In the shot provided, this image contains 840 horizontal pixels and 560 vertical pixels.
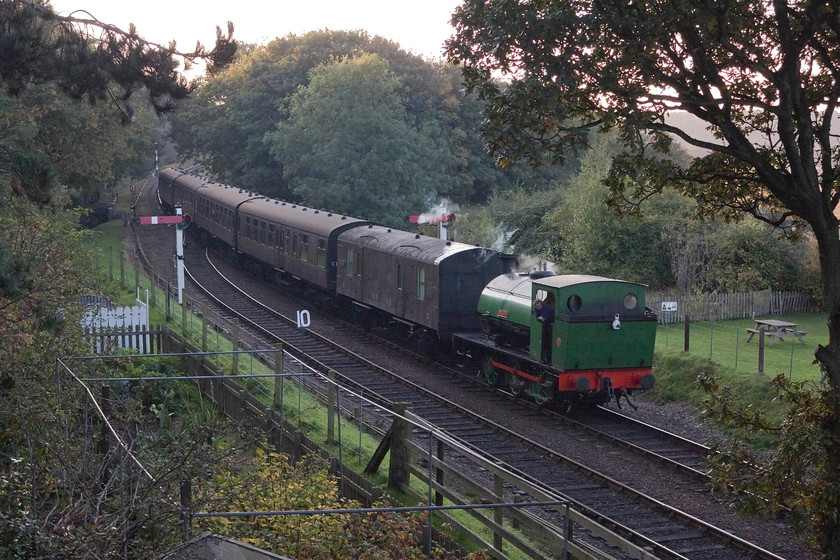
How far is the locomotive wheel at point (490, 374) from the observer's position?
18234 millimetres

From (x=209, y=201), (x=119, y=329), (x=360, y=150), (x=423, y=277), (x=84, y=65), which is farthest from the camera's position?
(x=209, y=201)

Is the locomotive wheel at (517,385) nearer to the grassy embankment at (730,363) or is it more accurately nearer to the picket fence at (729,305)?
the grassy embankment at (730,363)

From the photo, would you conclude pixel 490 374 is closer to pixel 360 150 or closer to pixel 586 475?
pixel 586 475

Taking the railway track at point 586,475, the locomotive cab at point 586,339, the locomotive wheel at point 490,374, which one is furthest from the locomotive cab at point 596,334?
the locomotive wheel at point 490,374

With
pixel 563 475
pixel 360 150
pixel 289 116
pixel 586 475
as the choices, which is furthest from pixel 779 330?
pixel 289 116

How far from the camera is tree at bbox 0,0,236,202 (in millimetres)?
11734

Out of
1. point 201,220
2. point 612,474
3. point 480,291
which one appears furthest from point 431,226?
point 612,474

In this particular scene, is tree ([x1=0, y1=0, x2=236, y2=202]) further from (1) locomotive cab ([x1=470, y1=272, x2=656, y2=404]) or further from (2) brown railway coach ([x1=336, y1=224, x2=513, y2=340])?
(2) brown railway coach ([x1=336, y1=224, x2=513, y2=340])

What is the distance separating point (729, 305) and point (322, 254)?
1209 centimetres

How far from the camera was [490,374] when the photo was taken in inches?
729

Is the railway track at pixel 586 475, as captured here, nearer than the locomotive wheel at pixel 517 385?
Yes

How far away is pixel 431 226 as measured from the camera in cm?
4000

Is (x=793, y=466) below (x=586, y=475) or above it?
above

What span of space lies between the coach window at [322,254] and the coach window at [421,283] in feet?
21.0
